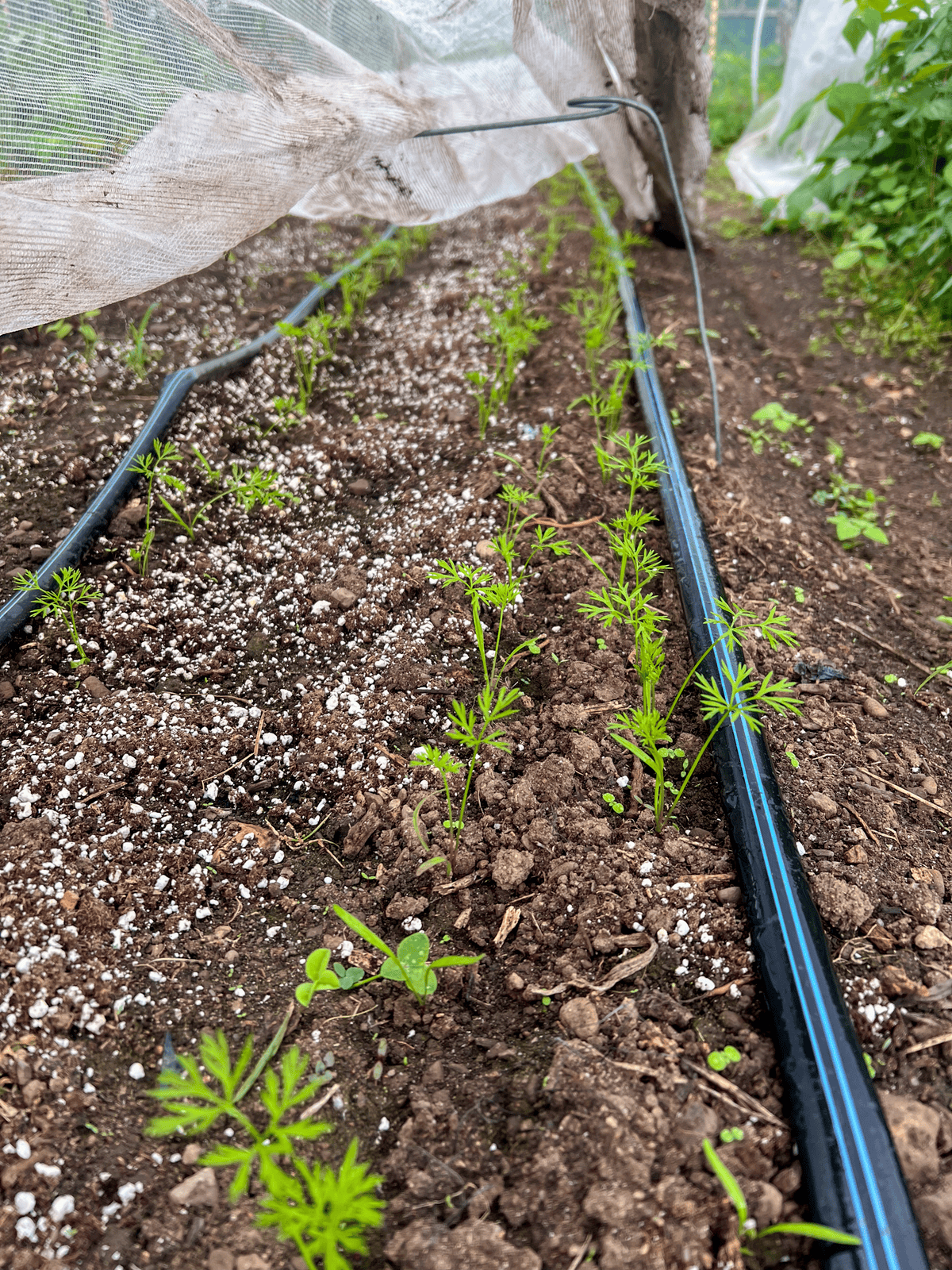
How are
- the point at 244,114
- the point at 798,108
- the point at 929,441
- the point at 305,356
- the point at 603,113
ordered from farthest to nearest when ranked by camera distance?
the point at 798,108 < the point at 305,356 < the point at 929,441 < the point at 603,113 < the point at 244,114

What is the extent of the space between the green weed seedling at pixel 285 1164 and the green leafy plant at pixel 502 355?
2.01 meters

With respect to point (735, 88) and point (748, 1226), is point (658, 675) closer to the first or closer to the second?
point (748, 1226)

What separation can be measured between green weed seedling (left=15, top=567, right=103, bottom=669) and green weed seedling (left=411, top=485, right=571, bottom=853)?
2.89ft

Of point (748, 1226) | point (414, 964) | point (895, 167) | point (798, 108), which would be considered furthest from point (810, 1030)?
point (798, 108)

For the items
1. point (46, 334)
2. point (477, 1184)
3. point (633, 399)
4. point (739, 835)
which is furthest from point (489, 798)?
point (46, 334)

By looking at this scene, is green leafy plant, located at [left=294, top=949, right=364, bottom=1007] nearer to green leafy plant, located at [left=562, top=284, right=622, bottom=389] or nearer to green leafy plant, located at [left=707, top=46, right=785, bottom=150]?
green leafy plant, located at [left=562, top=284, right=622, bottom=389]

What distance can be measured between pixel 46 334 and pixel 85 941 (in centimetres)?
252

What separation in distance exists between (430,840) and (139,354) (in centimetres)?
220

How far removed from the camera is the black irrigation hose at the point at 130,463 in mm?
1912

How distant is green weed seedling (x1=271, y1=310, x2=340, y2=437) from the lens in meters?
2.67

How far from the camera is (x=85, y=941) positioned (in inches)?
52.1

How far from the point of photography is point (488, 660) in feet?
6.19

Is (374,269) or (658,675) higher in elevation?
(374,269)

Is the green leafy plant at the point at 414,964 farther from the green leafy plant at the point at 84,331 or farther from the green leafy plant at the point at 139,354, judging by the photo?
the green leafy plant at the point at 84,331
